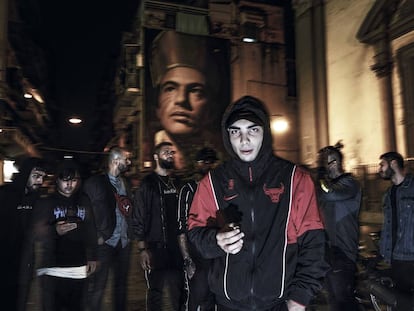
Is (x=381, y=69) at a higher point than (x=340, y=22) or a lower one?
lower

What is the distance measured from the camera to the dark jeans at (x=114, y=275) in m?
4.69

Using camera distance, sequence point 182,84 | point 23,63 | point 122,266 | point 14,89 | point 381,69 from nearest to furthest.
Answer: point 122,266 < point 381,69 < point 14,89 < point 182,84 < point 23,63

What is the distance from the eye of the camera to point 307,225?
2.15 metres

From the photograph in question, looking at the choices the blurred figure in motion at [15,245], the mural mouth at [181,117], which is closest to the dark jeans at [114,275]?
the blurred figure in motion at [15,245]

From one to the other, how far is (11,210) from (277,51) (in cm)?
1998

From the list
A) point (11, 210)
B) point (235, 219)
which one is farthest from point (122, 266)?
point (235, 219)

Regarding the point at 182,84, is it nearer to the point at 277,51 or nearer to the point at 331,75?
the point at 277,51

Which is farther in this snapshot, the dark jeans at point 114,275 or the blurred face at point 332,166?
the dark jeans at point 114,275

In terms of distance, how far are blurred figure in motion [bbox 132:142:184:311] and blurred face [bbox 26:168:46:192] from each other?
3.74 ft

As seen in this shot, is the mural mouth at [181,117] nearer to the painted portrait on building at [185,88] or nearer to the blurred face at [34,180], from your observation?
the painted portrait on building at [185,88]

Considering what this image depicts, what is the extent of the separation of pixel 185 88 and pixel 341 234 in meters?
18.6

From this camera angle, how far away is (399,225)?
429cm

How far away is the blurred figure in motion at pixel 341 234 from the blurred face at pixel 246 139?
7.24ft

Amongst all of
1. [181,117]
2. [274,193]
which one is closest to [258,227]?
[274,193]
